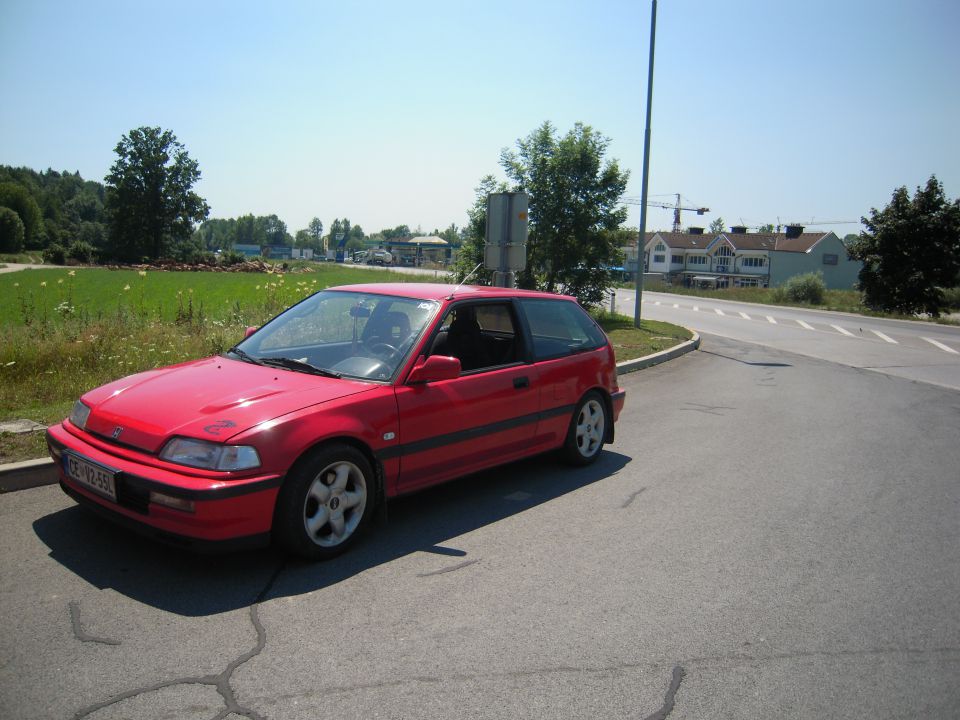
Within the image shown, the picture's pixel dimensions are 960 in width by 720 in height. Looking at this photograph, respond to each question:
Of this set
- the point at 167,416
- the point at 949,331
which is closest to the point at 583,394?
the point at 167,416

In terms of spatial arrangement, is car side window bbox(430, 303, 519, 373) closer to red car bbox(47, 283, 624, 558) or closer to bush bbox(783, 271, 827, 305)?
red car bbox(47, 283, 624, 558)

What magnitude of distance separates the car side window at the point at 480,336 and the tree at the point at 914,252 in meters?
37.1

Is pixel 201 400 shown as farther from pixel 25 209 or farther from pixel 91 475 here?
pixel 25 209

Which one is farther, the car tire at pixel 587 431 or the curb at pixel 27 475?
the car tire at pixel 587 431

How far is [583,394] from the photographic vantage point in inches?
256

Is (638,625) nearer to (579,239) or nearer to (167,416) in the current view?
(167,416)

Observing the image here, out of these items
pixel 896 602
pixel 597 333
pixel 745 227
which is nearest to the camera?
pixel 896 602

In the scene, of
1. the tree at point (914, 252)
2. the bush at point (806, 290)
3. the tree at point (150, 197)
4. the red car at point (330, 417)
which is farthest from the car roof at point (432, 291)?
the tree at point (150, 197)

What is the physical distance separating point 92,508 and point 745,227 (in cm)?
11502

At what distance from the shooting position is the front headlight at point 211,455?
3.94 metres

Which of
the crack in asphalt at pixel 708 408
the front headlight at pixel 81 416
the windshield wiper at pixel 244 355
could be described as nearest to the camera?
the front headlight at pixel 81 416

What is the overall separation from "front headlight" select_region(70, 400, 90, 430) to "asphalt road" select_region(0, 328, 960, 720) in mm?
652

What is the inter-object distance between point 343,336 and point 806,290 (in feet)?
154

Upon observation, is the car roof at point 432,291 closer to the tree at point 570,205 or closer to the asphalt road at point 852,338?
the asphalt road at point 852,338
